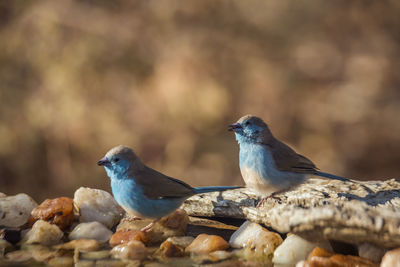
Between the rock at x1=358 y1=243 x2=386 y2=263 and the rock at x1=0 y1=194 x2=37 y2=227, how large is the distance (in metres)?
2.42

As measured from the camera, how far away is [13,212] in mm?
3893

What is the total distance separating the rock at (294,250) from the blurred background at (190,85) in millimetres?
4633

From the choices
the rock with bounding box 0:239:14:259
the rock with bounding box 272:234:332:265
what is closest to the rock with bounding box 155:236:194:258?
the rock with bounding box 272:234:332:265

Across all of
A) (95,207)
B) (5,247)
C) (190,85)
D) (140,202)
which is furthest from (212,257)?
(190,85)

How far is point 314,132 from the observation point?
794 centimetres

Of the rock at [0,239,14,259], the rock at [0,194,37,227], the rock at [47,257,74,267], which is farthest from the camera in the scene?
the rock at [0,194,37,227]

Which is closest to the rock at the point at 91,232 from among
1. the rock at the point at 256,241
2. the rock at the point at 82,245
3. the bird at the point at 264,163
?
the rock at the point at 82,245

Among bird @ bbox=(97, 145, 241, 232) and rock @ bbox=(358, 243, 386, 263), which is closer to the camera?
rock @ bbox=(358, 243, 386, 263)

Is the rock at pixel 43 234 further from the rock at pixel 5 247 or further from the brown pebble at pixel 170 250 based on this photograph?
the brown pebble at pixel 170 250

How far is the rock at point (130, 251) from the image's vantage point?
3.22 m

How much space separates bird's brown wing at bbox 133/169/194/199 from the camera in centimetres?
374

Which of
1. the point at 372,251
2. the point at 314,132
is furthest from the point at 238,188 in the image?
the point at 314,132

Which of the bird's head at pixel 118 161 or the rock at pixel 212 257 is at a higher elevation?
the bird's head at pixel 118 161

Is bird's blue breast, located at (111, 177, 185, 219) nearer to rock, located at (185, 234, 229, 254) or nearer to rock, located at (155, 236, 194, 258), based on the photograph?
rock, located at (155, 236, 194, 258)
